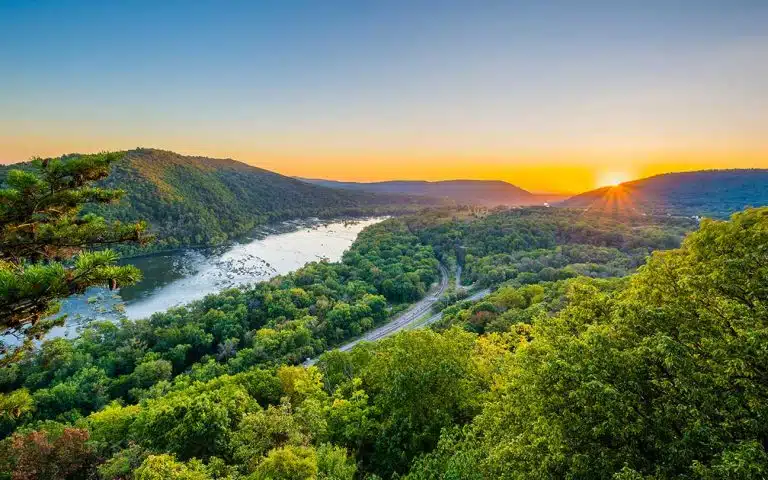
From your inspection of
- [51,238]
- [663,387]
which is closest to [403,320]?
[663,387]

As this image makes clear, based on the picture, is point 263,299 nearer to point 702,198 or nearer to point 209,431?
point 209,431

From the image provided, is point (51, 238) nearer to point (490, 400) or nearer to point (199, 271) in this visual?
point (490, 400)

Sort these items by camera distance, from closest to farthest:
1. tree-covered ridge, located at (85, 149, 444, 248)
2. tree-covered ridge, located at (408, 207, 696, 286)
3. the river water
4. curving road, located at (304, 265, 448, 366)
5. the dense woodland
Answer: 1. the dense woodland
2. curving road, located at (304, 265, 448, 366)
3. the river water
4. tree-covered ridge, located at (408, 207, 696, 286)
5. tree-covered ridge, located at (85, 149, 444, 248)

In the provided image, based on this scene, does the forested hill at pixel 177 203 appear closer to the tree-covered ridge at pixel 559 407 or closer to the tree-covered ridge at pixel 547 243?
the tree-covered ridge at pixel 547 243

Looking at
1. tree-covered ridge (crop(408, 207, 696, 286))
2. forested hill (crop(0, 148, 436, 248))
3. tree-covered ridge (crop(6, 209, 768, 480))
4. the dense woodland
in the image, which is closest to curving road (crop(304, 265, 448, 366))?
tree-covered ridge (crop(408, 207, 696, 286))

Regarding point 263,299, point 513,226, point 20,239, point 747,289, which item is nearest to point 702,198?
point 513,226

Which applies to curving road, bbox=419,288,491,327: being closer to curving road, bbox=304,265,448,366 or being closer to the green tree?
curving road, bbox=304,265,448,366

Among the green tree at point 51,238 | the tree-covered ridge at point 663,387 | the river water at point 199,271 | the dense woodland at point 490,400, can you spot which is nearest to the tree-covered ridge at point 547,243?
the dense woodland at point 490,400
